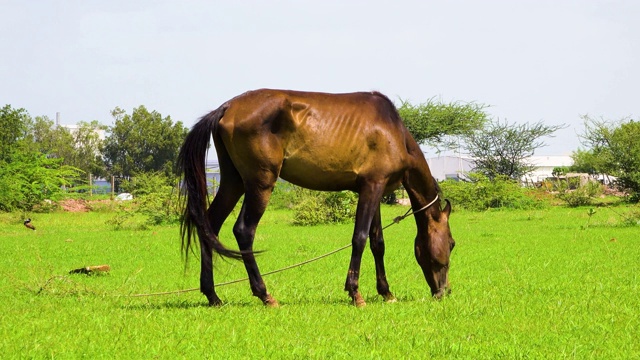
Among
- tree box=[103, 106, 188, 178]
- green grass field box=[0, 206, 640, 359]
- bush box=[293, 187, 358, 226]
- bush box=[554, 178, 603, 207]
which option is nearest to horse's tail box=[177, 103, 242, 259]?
green grass field box=[0, 206, 640, 359]

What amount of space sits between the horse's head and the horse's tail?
2.33m

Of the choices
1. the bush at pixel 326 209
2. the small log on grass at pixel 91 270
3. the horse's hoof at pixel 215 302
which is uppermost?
the bush at pixel 326 209

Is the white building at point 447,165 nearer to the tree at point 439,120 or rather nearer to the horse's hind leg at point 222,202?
the tree at point 439,120

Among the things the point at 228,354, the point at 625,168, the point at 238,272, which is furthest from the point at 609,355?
the point at 625,168

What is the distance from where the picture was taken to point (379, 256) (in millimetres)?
9156

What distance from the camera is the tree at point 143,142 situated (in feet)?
201

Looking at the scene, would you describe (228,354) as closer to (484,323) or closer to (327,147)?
(484,323)

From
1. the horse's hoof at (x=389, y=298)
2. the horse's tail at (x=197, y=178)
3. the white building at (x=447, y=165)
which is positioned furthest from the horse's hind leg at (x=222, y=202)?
the white building at (x=447, y=165)

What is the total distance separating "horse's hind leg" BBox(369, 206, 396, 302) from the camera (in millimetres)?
9062

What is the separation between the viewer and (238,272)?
1291cm

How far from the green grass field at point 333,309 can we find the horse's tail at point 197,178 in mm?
473

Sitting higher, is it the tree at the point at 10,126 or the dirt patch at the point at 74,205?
the tree at the point at 10,126

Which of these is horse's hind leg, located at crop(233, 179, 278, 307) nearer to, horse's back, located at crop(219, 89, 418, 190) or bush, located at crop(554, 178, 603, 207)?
horse's back, located at crop(219, 89, 418, 190)

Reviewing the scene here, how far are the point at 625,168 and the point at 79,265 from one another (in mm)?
17338
